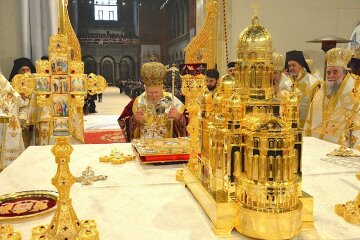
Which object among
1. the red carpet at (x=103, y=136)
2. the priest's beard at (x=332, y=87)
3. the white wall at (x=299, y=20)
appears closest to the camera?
the priest's beard at (x=332, y=87)

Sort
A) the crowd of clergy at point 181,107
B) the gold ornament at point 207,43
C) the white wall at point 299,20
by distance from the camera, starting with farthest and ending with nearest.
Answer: the white wall at point 299,20 < the gold ornament at point 207,43 < the crowd of clergy at point 181,107

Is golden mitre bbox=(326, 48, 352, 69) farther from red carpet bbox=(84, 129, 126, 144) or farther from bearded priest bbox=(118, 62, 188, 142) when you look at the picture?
red carpet bbox=(84, 129, 126, 144)

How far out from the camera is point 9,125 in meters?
4.91

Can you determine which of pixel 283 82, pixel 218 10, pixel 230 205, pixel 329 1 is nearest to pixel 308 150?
pixel 230 205

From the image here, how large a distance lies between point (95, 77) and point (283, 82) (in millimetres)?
4098

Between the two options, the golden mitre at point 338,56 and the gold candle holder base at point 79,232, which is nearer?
the gold candle holder base at point 79,232

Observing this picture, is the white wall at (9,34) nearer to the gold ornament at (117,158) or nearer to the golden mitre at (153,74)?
the golden mitre at (153,74)

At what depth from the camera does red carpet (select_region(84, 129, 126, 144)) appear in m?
7.02

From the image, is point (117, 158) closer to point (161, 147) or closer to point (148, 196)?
point (161, 147)

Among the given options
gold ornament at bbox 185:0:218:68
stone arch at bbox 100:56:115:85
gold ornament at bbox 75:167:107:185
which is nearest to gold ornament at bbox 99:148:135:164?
gold ornament at bbox 75:167:107:185

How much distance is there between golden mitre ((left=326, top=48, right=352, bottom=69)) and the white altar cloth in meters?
1.55

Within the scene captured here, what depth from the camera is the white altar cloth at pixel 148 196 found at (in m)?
1.50

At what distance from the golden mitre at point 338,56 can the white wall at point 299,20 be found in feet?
6.70

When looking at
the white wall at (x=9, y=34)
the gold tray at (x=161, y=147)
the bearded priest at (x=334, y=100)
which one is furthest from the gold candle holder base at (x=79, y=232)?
the white wall at (x=9, y=34)
